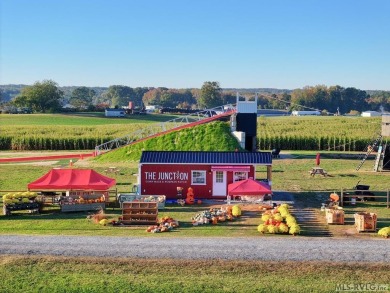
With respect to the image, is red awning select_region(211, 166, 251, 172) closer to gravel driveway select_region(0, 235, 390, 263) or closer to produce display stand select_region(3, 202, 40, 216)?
gravel driveway select_region(0, 235, 390, 263)

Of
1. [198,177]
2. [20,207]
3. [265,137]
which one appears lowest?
[20,207]

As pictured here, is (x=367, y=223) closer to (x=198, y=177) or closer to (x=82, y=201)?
(x=198, y=177)

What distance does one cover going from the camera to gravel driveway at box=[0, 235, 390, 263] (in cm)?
1906

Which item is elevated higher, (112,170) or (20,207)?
(112,170)

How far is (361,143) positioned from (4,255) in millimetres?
51658

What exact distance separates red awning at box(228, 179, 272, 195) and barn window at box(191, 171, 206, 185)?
277 centimetres

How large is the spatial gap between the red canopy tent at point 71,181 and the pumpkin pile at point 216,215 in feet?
20.5

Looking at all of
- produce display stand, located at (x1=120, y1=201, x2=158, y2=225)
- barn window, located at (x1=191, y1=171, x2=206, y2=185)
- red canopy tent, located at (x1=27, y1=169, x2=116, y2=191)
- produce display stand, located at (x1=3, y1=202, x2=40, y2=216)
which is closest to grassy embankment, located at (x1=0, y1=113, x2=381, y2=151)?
barn window, located at (x1=191, y1=171, x2=206, y2=185)

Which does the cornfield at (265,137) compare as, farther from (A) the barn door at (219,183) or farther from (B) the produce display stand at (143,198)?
(B) the produce display stand at (143,198)

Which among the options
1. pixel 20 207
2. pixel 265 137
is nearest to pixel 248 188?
pixel 20 207

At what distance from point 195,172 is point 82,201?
684 centimetres

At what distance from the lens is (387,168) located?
43.9 meters

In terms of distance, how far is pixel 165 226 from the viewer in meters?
23.7

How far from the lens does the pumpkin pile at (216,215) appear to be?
24.9 meters
